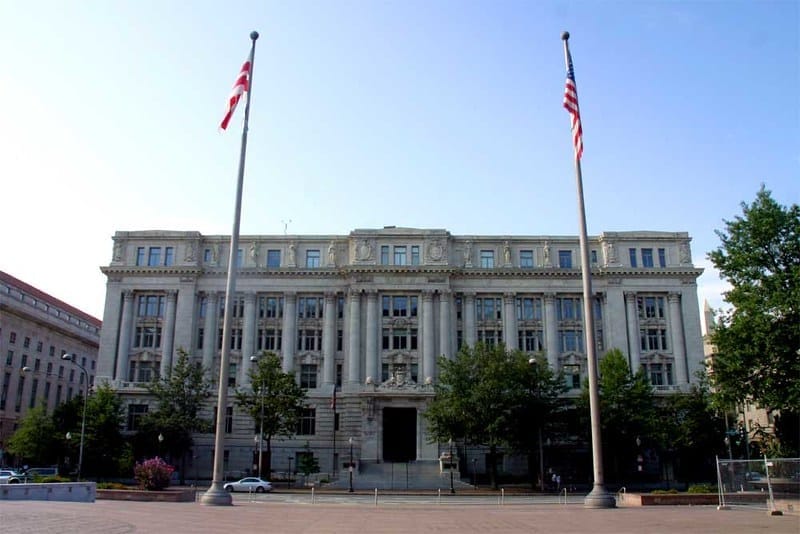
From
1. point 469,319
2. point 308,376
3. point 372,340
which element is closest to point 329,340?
point 308,376

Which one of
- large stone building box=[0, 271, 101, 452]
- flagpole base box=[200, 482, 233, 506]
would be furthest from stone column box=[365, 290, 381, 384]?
flagpole base box=[200, 482, 233, 506]

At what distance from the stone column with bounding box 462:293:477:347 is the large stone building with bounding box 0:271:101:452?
45116mm

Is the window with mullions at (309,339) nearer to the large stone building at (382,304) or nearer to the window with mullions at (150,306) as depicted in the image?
the large stone building at (382,304)

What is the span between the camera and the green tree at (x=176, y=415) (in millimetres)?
66250

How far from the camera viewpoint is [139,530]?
62.5ft

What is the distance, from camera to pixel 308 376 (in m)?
76.9

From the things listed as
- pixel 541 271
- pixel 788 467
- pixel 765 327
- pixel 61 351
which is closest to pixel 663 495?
pixel 788 467

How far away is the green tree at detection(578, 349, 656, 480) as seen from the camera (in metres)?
63.8

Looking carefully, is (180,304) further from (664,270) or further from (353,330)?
(664,270)

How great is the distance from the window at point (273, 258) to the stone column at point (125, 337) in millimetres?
15551

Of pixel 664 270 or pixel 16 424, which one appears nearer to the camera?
pixel 664 270

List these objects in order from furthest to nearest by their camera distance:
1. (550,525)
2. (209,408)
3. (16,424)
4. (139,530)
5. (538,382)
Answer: (16,424) < (209,408) < (538,382) < (550,525) < (139,530)

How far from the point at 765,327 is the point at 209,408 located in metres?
55.1

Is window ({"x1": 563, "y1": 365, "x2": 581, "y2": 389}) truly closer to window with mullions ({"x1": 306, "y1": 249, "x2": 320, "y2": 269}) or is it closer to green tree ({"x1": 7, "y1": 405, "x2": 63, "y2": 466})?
window with mullions ({"x1": 306, "y1": 249, "x2": 320, "y2": 269})
